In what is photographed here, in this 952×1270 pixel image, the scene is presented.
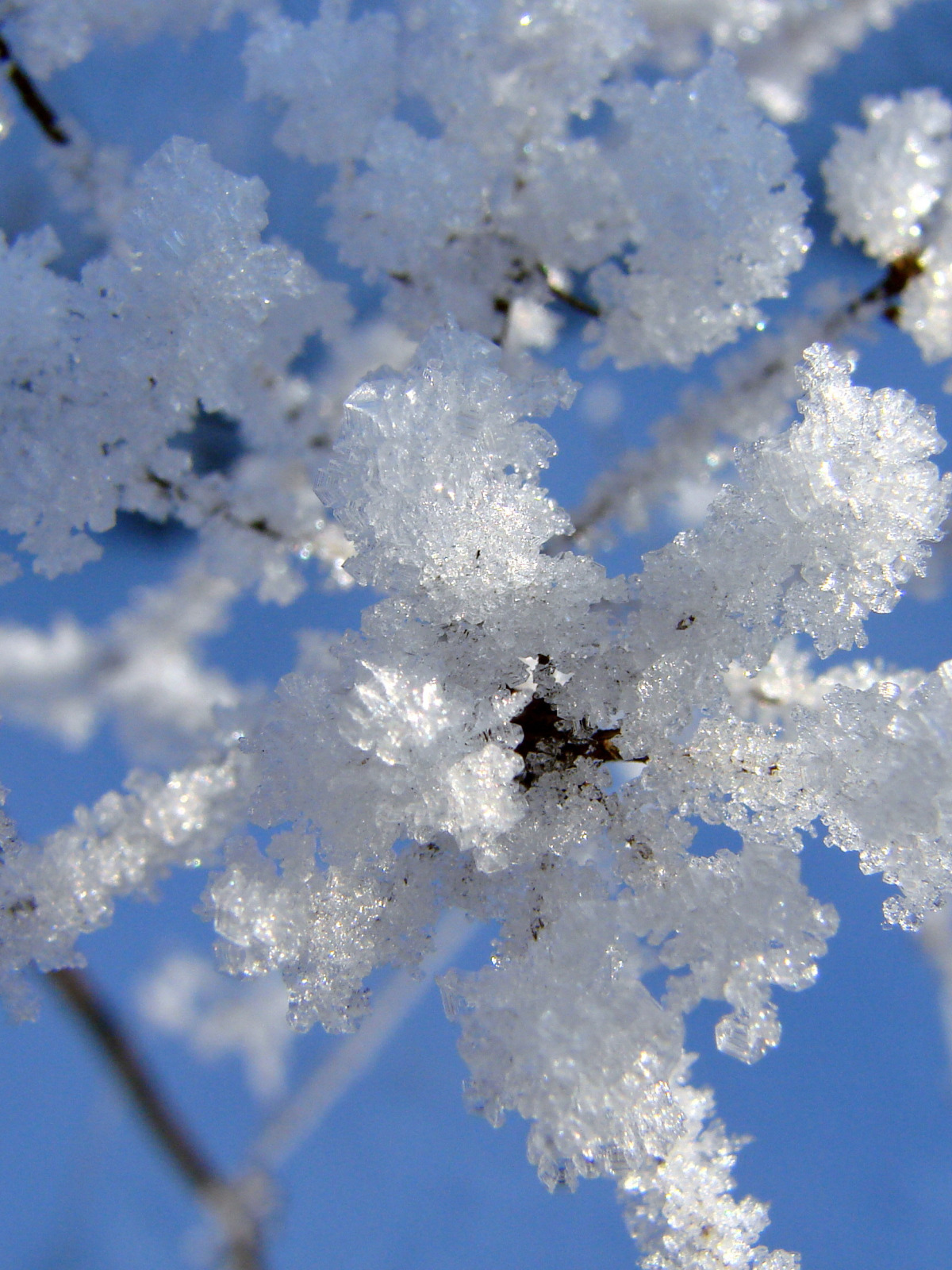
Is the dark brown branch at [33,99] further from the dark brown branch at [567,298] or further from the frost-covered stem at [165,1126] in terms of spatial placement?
the frost-covered stem at [165,1126]

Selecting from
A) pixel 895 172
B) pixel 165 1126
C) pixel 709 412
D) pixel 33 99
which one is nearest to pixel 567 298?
pixel 709 412

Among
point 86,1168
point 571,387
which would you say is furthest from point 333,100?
point 86,1168

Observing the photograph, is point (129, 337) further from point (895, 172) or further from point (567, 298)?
point (895, 172)

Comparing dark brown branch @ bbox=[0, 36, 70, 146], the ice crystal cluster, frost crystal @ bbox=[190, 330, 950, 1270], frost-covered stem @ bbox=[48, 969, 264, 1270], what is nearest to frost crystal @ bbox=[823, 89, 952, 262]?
the ice crystal cluster

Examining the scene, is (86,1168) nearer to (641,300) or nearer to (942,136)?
(641,300)

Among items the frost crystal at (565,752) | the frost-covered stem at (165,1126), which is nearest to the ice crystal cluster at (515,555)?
the frost crystal at (565,752)

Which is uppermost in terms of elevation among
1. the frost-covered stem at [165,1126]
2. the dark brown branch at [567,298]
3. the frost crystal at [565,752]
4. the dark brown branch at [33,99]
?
the dark brown branch at [567,298]
